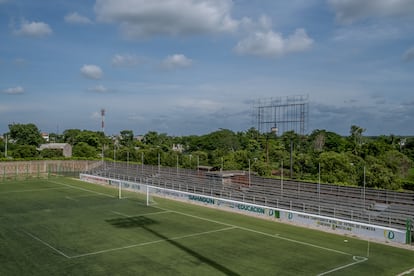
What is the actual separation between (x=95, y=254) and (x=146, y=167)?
111ft

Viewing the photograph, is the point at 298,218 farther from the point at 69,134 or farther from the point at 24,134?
the point at 69,134

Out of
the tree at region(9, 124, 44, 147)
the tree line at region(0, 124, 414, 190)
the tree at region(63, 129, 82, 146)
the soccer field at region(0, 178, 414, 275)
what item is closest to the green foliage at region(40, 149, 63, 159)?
the tree line at region(0, 124, 414, 190)

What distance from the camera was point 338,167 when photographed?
42000 millimetres

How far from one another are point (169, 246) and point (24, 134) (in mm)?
99387

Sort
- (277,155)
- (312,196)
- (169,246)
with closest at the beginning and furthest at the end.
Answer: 1. (169,246)
2. (312,196)
3. (277,155)

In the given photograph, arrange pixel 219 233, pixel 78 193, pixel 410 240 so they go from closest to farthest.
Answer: pixel 410 240 → pixel 219 233 → pixel 78 193

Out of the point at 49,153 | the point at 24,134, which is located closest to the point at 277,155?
Result: the point at 49,153

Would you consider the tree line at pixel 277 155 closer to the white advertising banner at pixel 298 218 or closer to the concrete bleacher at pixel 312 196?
the concrete bleacher at pixel 312 196

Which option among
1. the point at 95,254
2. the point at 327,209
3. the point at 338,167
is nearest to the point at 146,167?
the point at 338,167

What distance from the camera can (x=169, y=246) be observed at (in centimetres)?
2091

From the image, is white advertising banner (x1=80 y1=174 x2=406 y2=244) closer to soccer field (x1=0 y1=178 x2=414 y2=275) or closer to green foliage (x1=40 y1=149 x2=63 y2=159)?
soccer field (x1=0 y1=178 x2=414 y2=275)

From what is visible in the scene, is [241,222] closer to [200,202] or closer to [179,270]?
[200,202]

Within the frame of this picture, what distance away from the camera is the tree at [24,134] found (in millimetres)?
106562

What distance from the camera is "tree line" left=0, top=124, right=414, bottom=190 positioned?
41812 millimetres
